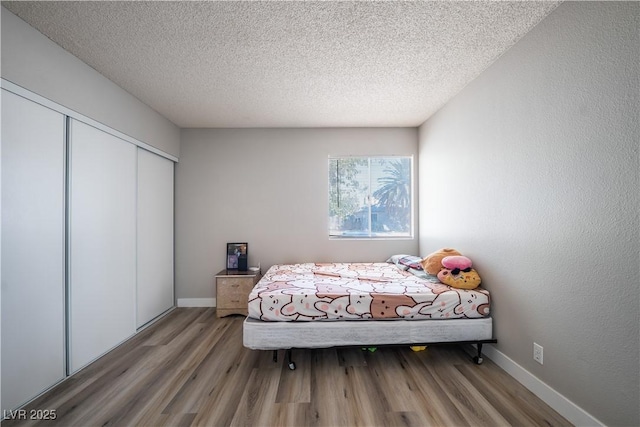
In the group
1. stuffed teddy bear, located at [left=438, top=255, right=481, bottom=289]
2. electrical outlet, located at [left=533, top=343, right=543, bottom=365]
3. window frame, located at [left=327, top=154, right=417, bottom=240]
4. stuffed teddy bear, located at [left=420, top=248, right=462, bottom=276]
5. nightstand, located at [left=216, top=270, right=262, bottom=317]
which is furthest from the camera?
window frame, located at [left=327, top=154, right=417, bottom=240]

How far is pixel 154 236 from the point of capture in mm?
3191

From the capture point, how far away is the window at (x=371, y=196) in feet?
12.6

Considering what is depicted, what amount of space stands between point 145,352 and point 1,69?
2.39 m

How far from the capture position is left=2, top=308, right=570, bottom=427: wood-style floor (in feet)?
5.30

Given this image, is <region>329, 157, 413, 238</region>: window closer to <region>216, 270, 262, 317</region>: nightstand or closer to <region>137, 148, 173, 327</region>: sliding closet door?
<region>216, 270, 262, 317</region>: nightstand

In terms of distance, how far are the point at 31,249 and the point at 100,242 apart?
58 centimetres

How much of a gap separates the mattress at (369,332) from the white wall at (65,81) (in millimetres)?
2271

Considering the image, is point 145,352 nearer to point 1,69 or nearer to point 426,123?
point 1,69

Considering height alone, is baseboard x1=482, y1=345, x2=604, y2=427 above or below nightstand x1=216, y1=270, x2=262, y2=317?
below

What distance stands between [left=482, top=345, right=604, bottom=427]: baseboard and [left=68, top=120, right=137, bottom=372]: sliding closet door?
349 centimetres

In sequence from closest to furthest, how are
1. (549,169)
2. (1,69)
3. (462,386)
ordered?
(1,69)
(549,169)
(462,386)

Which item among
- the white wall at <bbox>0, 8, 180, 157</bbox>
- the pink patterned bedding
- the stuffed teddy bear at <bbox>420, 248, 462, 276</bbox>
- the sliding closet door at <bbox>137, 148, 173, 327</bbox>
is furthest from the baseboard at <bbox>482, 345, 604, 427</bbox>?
the white wall at <bbox>0, 8, 180, 157</bbox>

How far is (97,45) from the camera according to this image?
1967mm

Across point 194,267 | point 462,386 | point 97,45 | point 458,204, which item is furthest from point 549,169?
point 194,267
